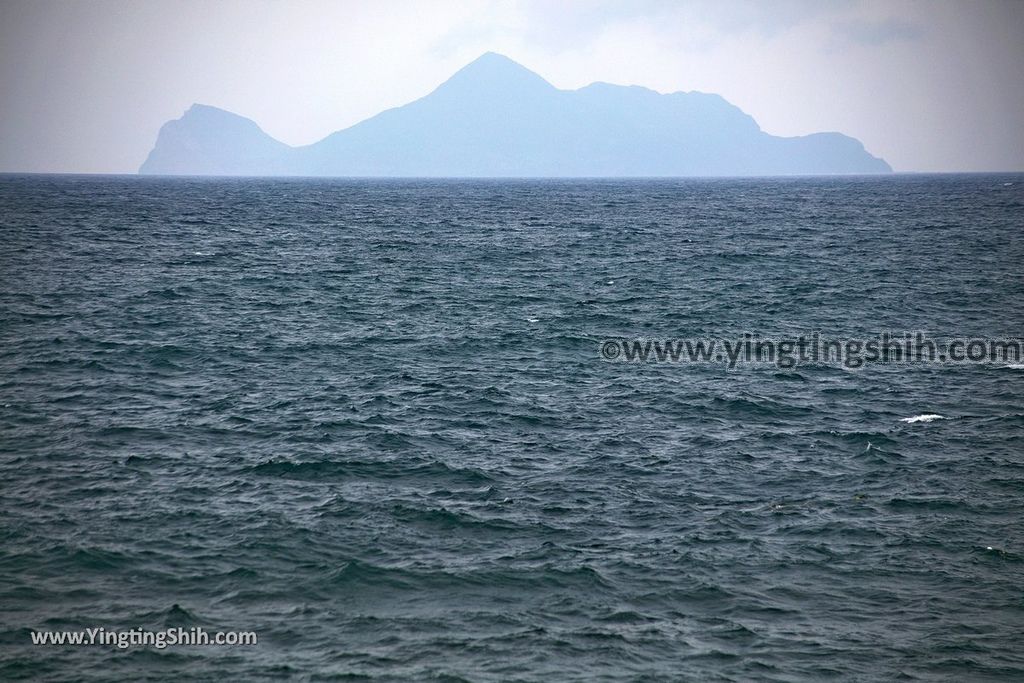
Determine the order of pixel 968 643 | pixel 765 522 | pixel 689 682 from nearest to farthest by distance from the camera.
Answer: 1. pixel 689 682
2. pixel 968 643
3. pixel 765 522

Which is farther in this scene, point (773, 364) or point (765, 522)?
point (773, 364)

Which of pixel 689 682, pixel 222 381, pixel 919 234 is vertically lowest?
pixel 689 682

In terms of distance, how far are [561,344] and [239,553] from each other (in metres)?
31.8

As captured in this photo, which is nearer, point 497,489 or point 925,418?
point 497,489

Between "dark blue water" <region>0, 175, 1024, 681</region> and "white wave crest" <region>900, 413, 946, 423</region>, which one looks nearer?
"dark blue water" <region>0, 175, 1024, 681</region>

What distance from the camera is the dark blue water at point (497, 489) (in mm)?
22172

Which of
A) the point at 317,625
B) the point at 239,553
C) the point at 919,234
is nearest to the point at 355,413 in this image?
the point at 239,553

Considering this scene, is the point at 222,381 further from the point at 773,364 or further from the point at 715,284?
the point at 715,284

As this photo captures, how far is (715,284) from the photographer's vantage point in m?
78.0

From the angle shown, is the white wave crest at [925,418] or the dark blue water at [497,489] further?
the white wave crest at [925,418]

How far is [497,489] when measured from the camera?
105ft

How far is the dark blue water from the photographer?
22.2 m

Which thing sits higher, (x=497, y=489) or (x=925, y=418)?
(x=925, y=418)

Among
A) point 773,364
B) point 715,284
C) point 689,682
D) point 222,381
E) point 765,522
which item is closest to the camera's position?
point 689,682
